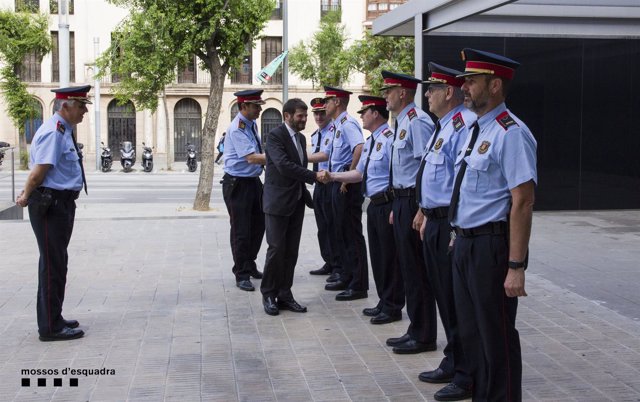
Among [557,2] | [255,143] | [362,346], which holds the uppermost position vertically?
[557,2]

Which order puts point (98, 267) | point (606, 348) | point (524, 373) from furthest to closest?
point (98, 267) < point (606, 348) < point (524, 373)

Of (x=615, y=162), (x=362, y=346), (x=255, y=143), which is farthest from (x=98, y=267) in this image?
(x=615, y=162)

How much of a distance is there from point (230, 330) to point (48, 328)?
4.56 ft

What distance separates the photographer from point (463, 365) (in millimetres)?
5000

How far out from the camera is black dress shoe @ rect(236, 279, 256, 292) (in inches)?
318

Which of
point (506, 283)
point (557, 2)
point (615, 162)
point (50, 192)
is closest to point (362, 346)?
point (506, 283)

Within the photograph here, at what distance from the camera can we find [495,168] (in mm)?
4172


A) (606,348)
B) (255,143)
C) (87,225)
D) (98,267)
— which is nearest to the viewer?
(606,348)

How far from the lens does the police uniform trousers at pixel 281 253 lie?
23.5 feet

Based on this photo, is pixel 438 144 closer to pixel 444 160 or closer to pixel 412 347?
pixel 444 160

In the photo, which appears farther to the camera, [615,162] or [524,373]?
[615,162]

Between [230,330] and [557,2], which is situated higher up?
[557,2]

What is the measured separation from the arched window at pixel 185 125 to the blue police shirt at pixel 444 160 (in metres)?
39.3

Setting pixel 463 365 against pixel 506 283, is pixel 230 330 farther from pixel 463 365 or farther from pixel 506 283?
pixel 506 283
